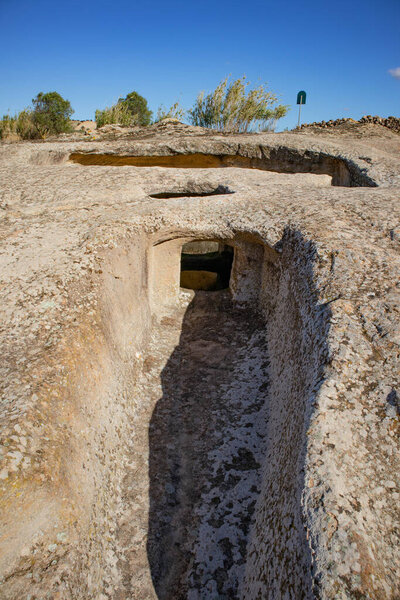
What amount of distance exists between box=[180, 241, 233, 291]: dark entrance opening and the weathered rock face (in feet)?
4.83

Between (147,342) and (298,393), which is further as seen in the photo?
(147,342)

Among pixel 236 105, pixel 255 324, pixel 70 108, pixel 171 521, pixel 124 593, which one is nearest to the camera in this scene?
pixel 124 593

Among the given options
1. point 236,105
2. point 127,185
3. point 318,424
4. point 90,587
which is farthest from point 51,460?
point 236,105

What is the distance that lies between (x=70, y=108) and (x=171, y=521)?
15.8m

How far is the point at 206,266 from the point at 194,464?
4672 millimetres

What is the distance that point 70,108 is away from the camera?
47.6 ft

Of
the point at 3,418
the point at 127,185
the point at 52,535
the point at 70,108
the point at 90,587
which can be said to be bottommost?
the point at 90,587

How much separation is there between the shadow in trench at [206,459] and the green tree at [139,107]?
16828mm

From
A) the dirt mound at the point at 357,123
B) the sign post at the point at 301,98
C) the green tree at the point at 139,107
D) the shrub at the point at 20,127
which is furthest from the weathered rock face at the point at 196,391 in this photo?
the green tree at the point at 139,107

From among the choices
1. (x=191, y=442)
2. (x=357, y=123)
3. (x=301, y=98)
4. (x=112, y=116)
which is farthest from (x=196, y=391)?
(x=112, y=116)

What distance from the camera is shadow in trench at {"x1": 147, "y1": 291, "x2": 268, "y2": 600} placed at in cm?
217

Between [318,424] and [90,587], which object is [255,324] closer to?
[318,424]

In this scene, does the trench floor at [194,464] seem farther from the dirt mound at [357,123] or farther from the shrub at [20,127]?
the shrub at [20,127]

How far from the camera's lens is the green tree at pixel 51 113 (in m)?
12.8
